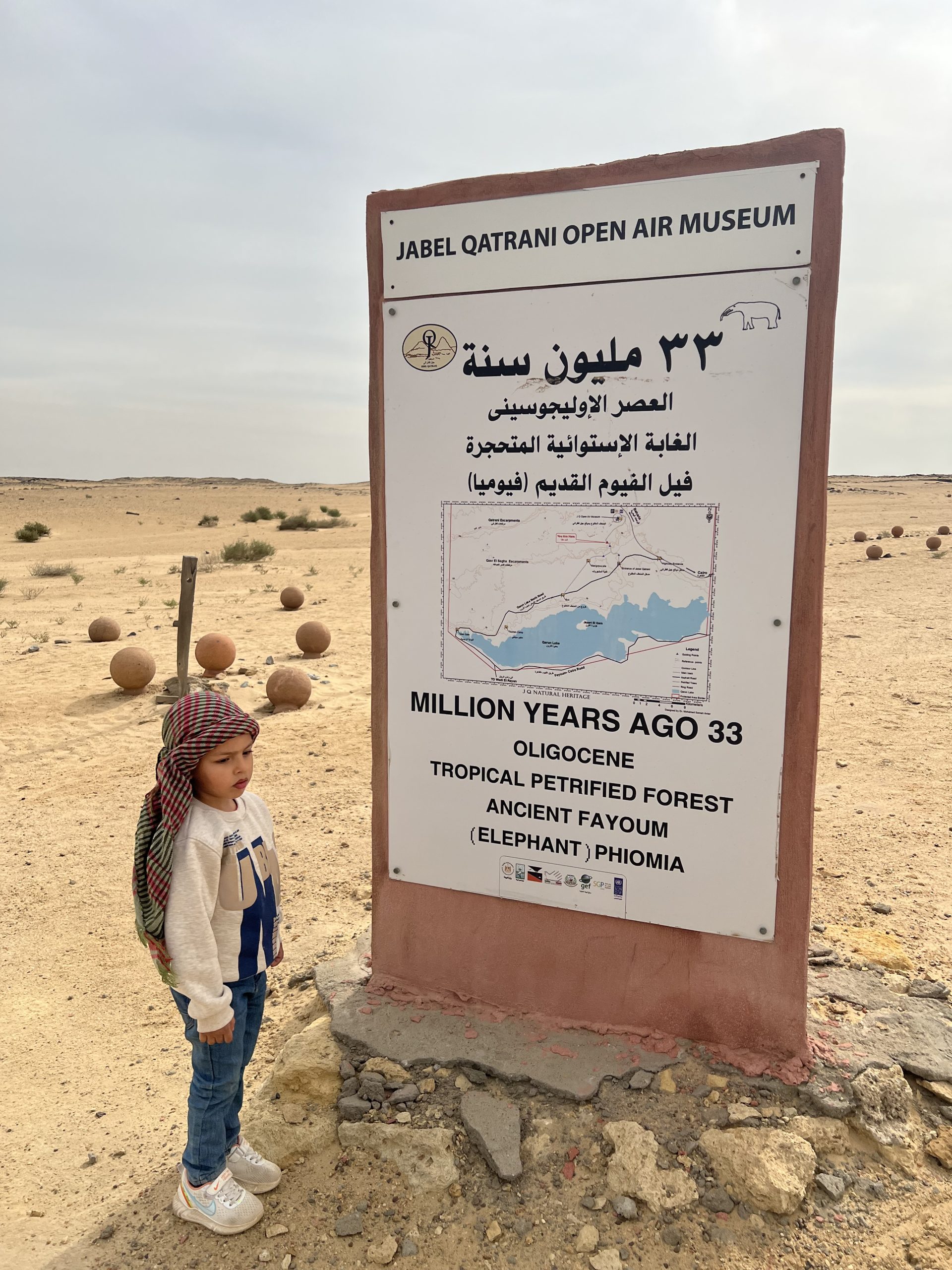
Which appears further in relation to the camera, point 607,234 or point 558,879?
point 558,879

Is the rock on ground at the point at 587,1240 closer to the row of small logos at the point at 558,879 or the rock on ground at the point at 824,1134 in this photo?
the rock on ground at the point at 824,1134

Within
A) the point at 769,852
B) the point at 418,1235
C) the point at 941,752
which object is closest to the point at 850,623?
the point at 941,752

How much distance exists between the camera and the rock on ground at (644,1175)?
270 centimetres

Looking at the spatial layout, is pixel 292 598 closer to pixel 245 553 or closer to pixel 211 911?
pixel 245 553

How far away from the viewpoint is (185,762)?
8.04ft

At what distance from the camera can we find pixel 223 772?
2.51 meters

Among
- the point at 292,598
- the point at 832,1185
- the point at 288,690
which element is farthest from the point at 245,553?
the point at 832,1185

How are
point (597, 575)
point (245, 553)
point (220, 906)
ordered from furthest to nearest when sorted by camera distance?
point (245, 553), point (597, 575), point (220, 906)

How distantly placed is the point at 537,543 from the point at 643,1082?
77.9 inches

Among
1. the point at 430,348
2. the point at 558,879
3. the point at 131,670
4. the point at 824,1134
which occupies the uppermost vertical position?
the point at 430,348

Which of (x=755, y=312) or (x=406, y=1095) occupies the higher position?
(x=755, y=312)

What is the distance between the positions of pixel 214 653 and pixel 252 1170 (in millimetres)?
7537

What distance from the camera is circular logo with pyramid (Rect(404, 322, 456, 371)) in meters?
3.30

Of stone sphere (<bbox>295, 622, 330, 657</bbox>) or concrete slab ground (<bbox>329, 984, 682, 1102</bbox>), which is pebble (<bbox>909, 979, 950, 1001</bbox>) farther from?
stone sphere (<bbox>295, 622, 330, 657</bbox>)
